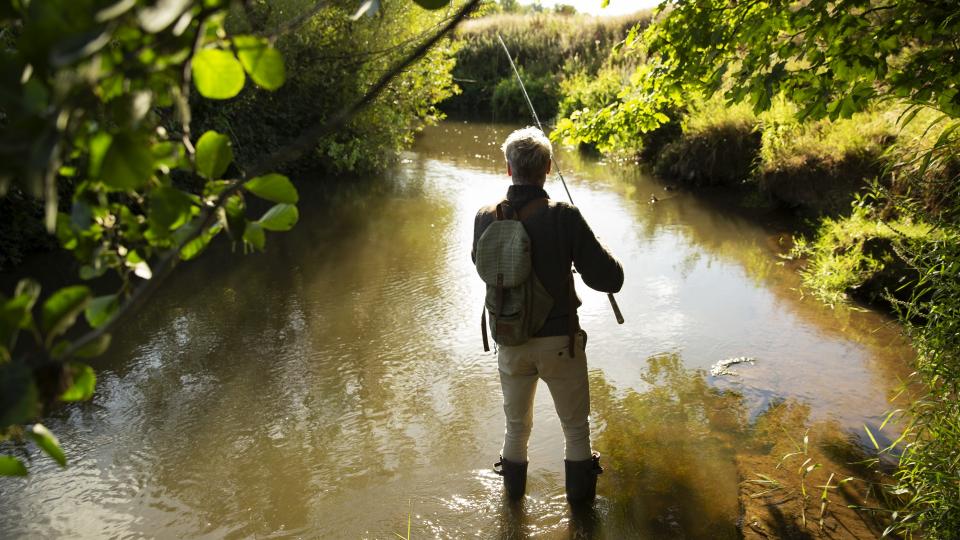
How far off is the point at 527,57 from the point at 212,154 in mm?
23624

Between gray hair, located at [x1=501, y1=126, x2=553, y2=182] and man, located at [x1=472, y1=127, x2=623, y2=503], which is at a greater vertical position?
gray hair, located at [x1=501, y1=126, x2=553, y2=182]

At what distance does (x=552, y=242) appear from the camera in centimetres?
341

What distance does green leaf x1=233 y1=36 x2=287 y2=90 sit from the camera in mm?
838

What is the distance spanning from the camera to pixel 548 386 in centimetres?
371

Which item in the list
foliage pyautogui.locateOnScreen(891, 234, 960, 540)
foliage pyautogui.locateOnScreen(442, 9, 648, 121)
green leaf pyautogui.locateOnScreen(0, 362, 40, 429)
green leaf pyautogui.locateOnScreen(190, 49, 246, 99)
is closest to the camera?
green leaf pyautogui.locateOnScreen(0, 362, 40, 429)

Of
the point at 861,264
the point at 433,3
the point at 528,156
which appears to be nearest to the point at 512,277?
the point at 528,156

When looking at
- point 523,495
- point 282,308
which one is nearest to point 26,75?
point 523,495

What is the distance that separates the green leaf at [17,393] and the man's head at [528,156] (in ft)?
9.21

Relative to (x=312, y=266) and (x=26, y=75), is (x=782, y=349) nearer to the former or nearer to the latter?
(x=312, y=266)

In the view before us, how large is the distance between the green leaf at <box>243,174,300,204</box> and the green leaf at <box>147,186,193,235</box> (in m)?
0.13

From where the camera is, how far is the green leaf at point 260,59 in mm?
838

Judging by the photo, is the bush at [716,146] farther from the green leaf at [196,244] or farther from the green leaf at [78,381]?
the green leaf at [78,381]

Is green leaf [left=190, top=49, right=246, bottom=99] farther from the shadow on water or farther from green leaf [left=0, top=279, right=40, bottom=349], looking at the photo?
the shadow on water

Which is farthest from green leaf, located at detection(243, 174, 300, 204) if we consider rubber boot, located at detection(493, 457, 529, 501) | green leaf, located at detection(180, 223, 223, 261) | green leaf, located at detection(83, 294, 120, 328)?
rubber boot, located at detection(493, 457, 529, 501)
